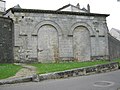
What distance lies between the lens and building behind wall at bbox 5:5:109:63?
24.8 metres

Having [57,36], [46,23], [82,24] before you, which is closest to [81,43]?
[82,24]

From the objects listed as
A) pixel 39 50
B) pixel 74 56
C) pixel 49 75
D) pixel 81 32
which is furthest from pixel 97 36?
pixel 49 75

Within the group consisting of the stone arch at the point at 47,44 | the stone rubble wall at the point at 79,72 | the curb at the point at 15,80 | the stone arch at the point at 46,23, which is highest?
the stone arch at the point at 46,23

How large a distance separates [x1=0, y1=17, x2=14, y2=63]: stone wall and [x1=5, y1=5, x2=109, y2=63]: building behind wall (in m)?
0.90

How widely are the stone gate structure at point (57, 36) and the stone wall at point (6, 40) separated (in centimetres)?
92

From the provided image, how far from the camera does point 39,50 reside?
82.7ft

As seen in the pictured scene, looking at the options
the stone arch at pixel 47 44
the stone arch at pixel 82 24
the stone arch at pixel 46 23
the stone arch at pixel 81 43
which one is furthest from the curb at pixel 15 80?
the stone arch at pixel 82 24

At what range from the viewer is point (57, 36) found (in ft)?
85.4

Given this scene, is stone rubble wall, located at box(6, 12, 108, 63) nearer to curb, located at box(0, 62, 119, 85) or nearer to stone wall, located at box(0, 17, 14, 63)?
stone wall, located at box(0, 17, 14, 63)

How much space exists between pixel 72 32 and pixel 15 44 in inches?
257

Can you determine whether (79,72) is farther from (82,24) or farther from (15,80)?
(82,24)

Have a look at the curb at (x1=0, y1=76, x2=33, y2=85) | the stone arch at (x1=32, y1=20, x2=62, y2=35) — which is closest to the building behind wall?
the stone arch at (x1=32, y1=20, x2=62, y2=35)

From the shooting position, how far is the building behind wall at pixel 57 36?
24812 mm

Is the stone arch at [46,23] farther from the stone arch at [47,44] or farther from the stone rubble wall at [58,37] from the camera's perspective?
the stone arch at [47,44]
